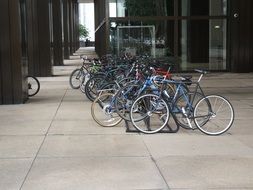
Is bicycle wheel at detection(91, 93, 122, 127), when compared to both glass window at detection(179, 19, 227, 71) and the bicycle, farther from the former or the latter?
glass window at detection(179, 19, 227, 71)

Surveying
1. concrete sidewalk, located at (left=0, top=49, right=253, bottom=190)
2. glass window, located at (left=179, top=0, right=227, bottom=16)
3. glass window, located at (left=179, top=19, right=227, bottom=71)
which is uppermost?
glass window, located at (left=179, top=0, right=227, bottom=16)

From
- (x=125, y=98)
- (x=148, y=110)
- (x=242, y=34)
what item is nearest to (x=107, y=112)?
(x=125, y=98)

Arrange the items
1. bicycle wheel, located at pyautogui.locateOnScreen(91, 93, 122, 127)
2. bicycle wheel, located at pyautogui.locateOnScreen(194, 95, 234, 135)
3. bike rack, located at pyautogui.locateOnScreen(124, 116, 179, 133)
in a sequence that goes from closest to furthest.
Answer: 1. bicycle wheel, located at pyautogui.locateOnScreen(194, 95, 234, 135)
2. bike rack, located at pyautogui.locateOnScreen(124, 116, 179, 133)
3. bicycle wheel, located at pyautogui.locateOnScreen(91, 93, 122, 127)

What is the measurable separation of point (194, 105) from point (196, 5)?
13819 millimetres

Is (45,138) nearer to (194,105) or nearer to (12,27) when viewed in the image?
(194,105)

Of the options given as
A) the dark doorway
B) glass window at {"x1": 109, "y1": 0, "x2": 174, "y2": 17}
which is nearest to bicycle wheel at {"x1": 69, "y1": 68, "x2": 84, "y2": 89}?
glass window at {"x1": 109, "y1": 0, "x2": 174, "y2": 17}

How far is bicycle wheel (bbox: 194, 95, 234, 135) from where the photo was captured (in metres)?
8.77

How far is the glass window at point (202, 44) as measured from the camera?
22.2m

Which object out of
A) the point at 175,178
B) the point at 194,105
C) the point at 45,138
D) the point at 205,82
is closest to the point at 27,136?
the point at 45,138

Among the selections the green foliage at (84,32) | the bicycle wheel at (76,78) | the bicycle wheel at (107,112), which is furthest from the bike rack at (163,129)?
the green foliage at (84,32)

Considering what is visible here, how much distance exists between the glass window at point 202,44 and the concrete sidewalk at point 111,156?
11116 millimetres

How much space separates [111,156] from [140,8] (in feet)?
50.8

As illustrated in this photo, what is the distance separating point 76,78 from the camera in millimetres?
16375

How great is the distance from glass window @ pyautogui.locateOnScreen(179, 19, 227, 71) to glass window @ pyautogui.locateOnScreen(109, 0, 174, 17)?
92cm
